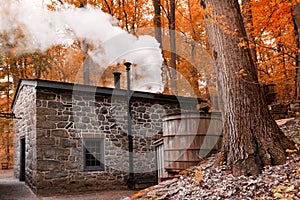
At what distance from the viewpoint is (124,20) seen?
15.6 metres

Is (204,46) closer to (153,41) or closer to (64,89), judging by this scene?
(153,41)

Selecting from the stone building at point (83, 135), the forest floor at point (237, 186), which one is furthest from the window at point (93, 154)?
the forest floor at point (237, 186)

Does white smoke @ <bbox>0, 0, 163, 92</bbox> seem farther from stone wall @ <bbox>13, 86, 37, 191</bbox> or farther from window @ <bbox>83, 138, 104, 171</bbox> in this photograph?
window @ <bbox>83, 138, 104, 171</bbox>

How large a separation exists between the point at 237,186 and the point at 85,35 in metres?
12.1

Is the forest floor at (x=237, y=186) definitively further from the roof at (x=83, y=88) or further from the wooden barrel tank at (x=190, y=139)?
the roof at (x=83, y=88)

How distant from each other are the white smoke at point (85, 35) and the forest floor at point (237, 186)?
405 inches

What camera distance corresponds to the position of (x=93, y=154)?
353 inches

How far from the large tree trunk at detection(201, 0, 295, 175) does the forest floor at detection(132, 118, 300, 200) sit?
0.57ft

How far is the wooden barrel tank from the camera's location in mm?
6750

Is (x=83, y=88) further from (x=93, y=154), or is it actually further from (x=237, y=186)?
(x=237, y=186)

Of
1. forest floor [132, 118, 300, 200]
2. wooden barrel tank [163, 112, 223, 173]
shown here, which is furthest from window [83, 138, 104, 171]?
forest floor [132, 118, 300, 200]

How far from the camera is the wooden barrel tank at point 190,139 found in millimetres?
6750

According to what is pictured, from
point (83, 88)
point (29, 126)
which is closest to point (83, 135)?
point (83, 88)

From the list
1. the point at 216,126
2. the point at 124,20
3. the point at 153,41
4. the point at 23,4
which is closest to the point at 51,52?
the point at 23,4
